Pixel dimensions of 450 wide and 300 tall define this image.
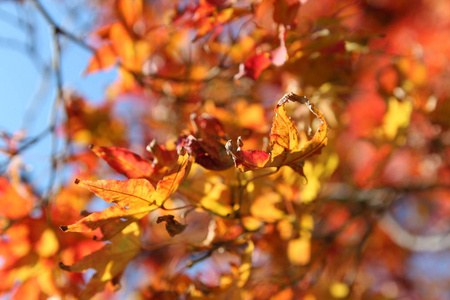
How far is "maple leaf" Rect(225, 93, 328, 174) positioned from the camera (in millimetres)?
418

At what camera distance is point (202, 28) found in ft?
2.26

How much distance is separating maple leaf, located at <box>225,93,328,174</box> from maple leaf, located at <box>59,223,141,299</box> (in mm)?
263

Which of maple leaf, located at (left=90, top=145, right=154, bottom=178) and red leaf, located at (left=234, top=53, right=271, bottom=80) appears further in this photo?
red leaf, located at (left=234, top=53, right=271, bottom=80)

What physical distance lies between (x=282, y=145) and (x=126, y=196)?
0.19 meters

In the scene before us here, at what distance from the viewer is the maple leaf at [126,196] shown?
44 centimetres

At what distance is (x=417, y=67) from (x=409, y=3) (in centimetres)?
347

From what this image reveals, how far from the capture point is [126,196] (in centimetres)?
46

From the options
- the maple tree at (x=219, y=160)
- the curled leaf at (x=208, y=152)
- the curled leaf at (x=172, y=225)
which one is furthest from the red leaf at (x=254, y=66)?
the curled leaf at (x=172, y=225)

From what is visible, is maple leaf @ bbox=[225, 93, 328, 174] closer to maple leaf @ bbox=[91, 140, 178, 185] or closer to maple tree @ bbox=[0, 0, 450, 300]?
maple tree @ bbox=[0, 0, 450, 300]

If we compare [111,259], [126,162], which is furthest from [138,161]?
[111,259]

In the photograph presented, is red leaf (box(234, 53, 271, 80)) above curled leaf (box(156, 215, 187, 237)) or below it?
above

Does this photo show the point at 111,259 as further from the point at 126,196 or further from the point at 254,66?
the point at 254,66

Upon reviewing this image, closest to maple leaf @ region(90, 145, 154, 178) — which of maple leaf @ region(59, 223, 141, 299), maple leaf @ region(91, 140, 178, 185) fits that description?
maple leaf @ region(91, 140, 178, 185)

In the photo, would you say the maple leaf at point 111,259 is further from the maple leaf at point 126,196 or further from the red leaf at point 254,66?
the red leaf at point 254,66
